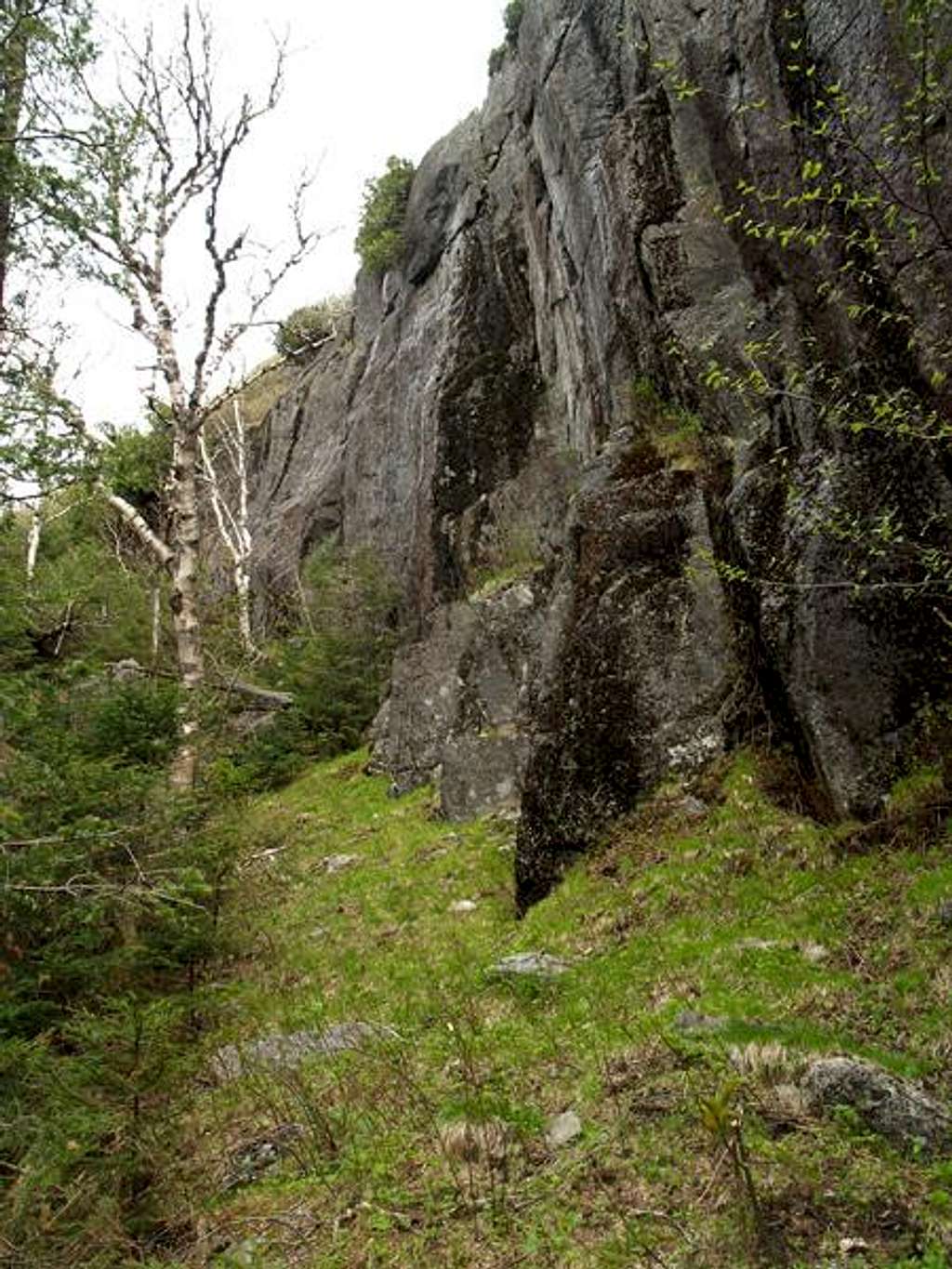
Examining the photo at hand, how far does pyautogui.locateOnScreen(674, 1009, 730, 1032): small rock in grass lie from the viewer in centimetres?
660

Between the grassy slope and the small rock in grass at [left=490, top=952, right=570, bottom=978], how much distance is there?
169 mm

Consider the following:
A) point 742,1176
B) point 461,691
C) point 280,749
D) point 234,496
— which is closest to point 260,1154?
point 742,1176

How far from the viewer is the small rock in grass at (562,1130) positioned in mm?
5789

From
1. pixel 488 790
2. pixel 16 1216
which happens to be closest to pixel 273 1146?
pixel 16 1216

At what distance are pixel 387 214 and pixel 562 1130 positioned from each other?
3444cm

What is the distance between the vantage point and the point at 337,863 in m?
15.9

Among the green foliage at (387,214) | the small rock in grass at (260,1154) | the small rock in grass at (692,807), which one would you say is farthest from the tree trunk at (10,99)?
the green foliage at (387,214)

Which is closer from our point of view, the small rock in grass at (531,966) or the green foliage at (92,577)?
the small rock in grass at (531,966)

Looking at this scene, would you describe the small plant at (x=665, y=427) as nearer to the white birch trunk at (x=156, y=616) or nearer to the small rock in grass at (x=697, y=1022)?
the small rock in grass at (x=697, y=1022)

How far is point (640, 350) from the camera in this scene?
15969 mm

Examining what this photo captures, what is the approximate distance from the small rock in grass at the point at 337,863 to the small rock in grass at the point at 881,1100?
1091cm

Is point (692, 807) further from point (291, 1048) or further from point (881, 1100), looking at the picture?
point (881, 1100)

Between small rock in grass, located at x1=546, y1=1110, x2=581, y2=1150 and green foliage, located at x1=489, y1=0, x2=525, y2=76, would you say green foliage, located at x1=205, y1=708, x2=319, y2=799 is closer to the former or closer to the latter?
small rock in grass, located at x1=546, y1=1110, x2=581, y2=1150

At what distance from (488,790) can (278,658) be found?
1383 cm
